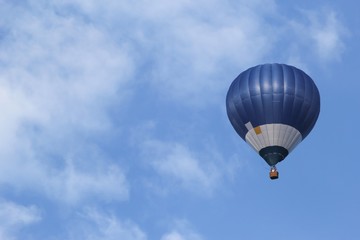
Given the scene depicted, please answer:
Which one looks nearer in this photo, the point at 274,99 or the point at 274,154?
the point at 274,99

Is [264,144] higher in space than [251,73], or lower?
lower

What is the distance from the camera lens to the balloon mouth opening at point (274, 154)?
155 ft

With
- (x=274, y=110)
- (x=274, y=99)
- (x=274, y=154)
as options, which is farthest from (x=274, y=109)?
(x=274, y=154)

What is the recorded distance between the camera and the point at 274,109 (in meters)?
47.0

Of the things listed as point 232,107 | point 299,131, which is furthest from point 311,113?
point 232,107

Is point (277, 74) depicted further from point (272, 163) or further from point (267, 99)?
point (272, 163)

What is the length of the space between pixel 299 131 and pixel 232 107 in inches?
157

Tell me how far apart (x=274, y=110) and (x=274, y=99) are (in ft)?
1.98

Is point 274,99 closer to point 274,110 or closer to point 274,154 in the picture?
point 274,110

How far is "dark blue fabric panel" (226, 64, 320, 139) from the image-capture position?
1852 inches

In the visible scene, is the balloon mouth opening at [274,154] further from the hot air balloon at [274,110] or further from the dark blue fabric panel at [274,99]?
the dark blue fabric panel at [274,99]

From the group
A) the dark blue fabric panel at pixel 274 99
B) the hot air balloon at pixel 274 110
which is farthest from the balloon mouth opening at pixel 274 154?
the dark blue fabric panel at pixel 274 99

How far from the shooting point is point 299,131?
156 feet

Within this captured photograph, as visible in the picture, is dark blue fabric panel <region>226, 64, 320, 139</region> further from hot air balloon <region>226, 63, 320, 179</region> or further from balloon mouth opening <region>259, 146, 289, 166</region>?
balloon mouth opening <region>259, 146, 289, 166</region>
